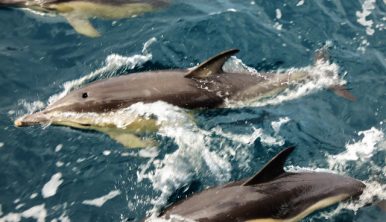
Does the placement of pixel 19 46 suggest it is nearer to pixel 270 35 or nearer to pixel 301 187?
pixel 270 35

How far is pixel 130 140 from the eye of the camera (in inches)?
345

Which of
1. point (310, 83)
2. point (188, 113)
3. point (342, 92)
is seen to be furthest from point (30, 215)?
point (342, 92)

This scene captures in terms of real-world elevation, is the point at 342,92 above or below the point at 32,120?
below

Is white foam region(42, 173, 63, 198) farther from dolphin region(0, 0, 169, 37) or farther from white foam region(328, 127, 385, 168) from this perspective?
dolphin region(0, 0, 169, 37)

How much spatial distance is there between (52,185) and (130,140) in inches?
58.0

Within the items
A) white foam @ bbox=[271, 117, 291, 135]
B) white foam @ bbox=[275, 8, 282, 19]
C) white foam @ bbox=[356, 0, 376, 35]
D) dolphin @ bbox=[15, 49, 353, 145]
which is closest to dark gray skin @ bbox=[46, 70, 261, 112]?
dolphin @ bbox=[15, 49, 353, 145]

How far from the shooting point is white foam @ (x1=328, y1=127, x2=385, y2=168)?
9.11 m

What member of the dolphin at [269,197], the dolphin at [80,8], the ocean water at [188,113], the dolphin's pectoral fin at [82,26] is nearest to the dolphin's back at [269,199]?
the dolphin at [269,197]

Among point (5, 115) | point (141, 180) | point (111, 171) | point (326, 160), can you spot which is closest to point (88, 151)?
point (111, 171)

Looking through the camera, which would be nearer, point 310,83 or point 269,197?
point 269,197

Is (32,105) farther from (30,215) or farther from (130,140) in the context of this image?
(30,215)

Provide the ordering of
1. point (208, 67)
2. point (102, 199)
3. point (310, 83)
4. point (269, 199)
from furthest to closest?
point (310, 83) → point (208, 67) → point (102, 199) → point (269, 199)

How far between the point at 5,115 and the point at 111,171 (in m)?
2.42

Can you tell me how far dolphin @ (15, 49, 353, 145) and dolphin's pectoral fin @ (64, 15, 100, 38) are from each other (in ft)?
10.3
